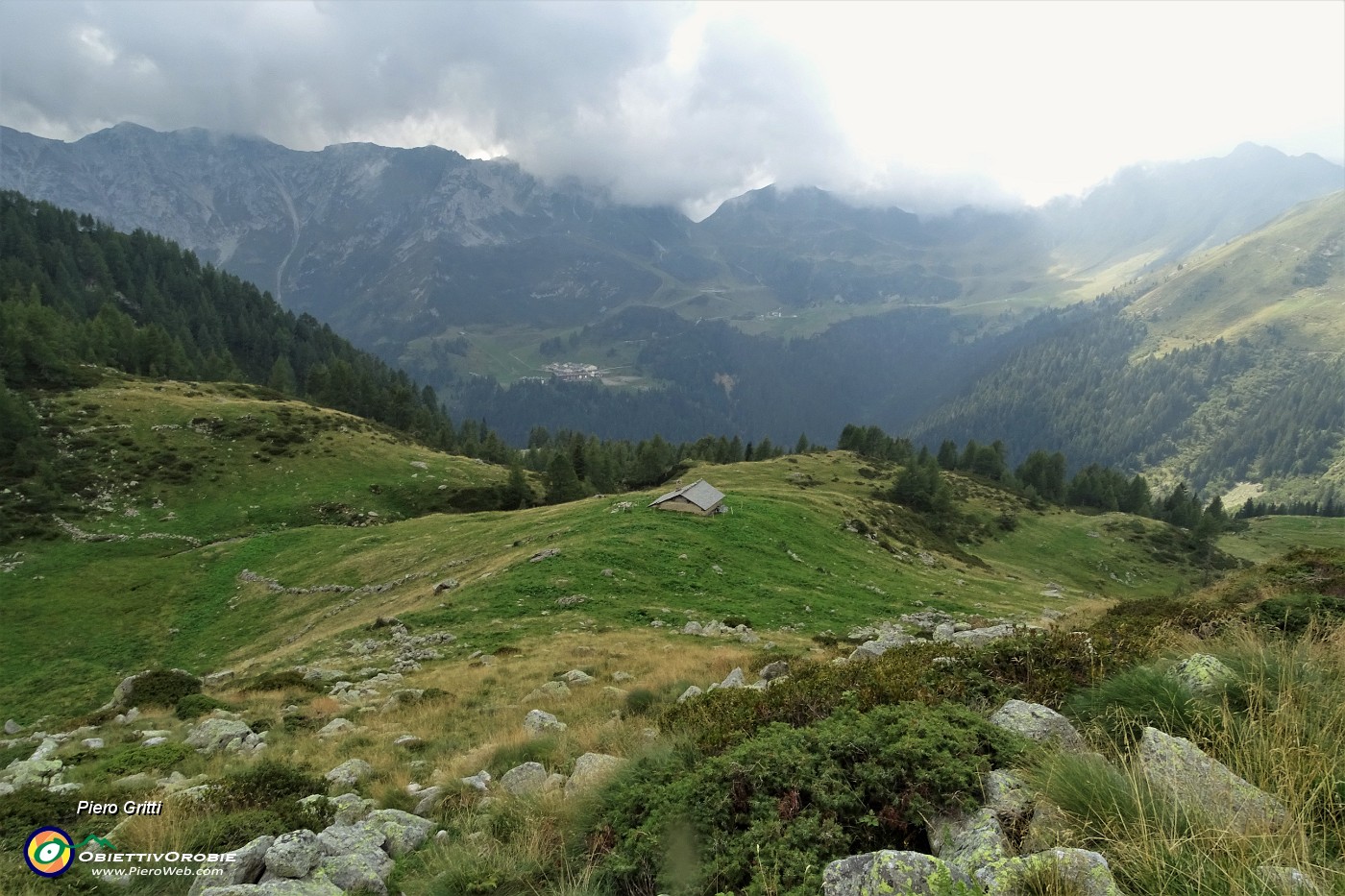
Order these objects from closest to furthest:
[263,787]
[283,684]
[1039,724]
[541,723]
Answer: [1039,724] < [263,787] < [541,723] < [283,684]

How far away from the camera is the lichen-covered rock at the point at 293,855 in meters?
5.78

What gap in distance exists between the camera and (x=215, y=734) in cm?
1232

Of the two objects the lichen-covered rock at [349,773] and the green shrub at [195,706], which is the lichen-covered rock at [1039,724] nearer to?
the lichen-covered rock at [349,773]

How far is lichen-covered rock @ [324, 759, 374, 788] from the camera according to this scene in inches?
369

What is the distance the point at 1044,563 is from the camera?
250ft

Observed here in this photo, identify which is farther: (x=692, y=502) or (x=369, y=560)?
(x=692, y=502)

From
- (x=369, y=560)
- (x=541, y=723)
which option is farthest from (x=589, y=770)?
(x=369, y=560)

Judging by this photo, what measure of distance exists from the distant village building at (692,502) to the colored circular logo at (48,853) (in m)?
35.9

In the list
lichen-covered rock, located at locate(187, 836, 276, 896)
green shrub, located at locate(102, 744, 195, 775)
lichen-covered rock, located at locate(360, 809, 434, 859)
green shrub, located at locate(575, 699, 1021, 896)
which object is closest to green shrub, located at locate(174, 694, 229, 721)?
green shrub, located at locate(102, 744, 195, 775)

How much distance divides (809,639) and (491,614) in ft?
44.7

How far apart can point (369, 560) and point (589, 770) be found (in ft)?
119

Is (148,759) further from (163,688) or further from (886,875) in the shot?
(886,875)

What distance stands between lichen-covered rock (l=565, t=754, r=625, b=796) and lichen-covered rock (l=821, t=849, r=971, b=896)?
3664mm

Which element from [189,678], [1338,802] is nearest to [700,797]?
[1338,802]
